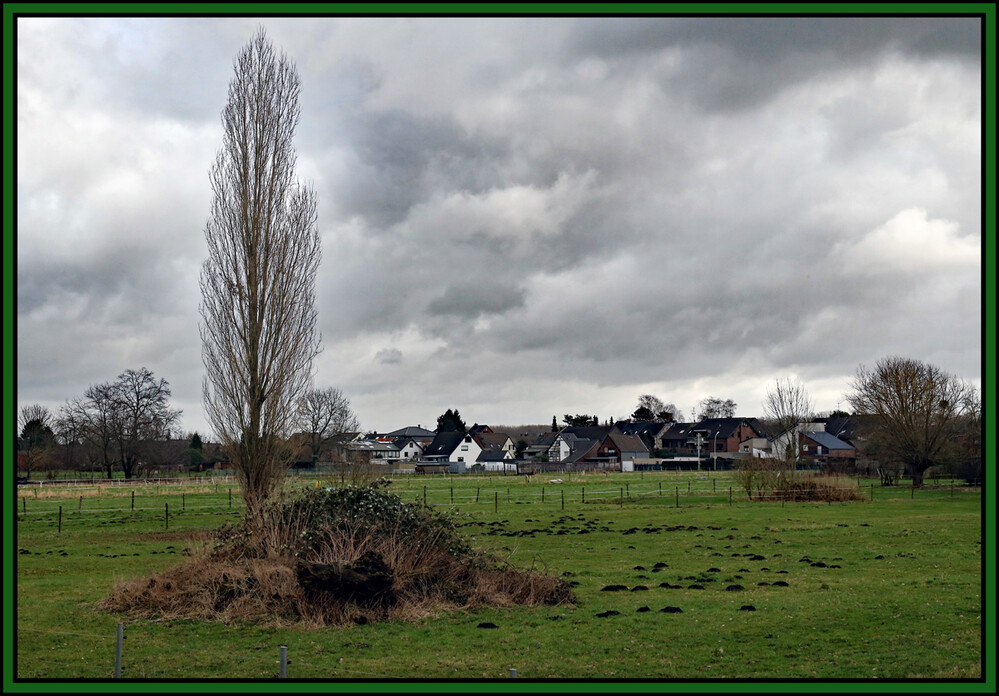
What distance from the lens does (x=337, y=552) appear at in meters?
17.3

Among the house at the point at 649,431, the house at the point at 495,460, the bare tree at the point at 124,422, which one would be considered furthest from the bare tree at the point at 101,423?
the house at the point at 649,431

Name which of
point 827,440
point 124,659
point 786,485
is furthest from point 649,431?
point 124,659

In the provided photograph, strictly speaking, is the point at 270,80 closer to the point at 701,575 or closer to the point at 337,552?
the point at 337,552

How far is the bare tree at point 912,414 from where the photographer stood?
2478 inches

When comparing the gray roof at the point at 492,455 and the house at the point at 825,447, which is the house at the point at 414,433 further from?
the house at the point at 825,447

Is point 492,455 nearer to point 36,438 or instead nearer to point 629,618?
point 36,438

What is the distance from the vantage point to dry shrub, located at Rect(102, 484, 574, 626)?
1681cm

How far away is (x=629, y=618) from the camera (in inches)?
645

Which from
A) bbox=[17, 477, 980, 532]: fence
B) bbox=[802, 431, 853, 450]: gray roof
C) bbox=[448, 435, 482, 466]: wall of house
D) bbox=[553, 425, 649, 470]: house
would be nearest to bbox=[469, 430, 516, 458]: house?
bbox=[448, 435, 482, 466]: wall of house

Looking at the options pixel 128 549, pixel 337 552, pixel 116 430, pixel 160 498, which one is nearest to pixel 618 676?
pixel 337 552

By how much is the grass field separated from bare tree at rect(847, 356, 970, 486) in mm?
30790

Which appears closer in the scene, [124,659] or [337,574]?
[124,659]

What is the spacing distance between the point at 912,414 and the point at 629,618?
5646 cm
